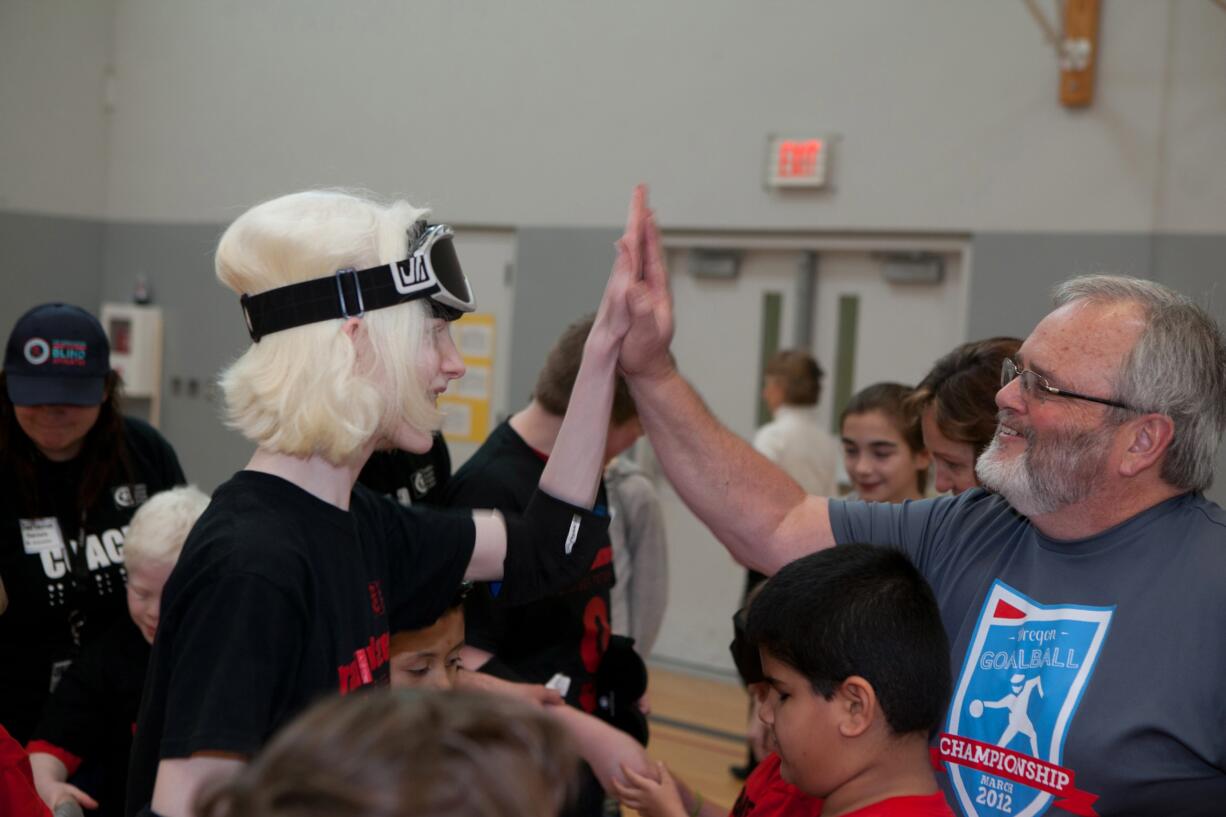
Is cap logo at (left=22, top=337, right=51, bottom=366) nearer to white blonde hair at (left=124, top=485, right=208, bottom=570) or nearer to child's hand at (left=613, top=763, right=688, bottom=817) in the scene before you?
white blonde hair at (left=124, top=485, right=208, bottom=570)

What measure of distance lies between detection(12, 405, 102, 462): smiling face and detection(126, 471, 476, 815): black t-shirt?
172 centimetres

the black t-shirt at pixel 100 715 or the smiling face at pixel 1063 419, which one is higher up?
the smiling face at pixel 1063 419

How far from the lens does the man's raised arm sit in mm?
2404

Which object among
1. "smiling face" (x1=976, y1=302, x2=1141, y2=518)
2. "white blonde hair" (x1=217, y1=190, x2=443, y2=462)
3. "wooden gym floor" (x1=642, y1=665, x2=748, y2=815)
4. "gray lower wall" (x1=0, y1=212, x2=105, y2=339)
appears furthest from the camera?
"gray lower wall" (x1=0, y1=212, x2=105, y2=339)

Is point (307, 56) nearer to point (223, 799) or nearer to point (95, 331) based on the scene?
point (95, 331)

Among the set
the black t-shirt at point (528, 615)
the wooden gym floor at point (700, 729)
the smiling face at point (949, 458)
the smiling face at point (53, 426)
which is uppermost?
the smiling face at point (949, 458)

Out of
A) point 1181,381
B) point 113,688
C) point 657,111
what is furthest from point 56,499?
point 657,111

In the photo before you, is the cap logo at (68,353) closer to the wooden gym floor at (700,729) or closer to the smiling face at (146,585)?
the smiling face at (146,585)

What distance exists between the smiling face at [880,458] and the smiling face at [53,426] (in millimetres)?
2340

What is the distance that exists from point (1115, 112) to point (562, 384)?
4402 millimetres

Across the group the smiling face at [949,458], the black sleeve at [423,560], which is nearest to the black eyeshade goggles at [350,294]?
the black sleeve at [423,560]

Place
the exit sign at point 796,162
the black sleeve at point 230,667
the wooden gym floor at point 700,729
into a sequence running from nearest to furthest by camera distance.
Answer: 1. the black sleeve at point 230,667
2. the wooden gym floor at point 700,729
3. the exit sign at point 796,162

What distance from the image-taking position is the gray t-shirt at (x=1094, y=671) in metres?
1.85

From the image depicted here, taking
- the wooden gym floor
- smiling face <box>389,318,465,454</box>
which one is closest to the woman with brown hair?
smiling face <box>389,318,465,454</box>
